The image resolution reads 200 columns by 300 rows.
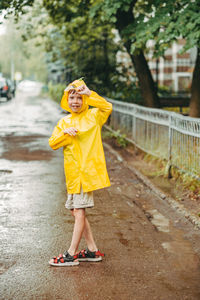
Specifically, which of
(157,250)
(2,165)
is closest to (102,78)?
(2,165)

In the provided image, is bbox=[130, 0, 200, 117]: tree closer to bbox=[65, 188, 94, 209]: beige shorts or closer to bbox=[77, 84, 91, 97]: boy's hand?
bbox=[77, 84, 91, 97]: boy's hand

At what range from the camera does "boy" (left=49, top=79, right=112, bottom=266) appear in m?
4.78

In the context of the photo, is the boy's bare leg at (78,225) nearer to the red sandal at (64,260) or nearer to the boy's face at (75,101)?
the red sandal at (64,260)

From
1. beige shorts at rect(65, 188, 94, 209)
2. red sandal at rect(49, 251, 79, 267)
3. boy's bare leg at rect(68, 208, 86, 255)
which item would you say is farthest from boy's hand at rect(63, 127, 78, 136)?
red sandal at rect(49, 251, 79, 267)

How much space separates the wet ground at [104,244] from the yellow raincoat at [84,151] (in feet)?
2.59

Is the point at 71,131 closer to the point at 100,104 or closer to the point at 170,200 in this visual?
the point at 100,104

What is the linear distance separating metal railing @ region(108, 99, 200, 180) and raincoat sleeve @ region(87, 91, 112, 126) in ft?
9.39

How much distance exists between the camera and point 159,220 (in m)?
6.62

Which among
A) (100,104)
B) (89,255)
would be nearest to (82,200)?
(89,255)

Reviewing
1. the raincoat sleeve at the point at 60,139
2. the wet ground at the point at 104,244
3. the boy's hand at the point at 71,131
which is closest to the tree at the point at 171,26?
the wet ground at the point at 104,244

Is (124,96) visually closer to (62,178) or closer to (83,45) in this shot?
(83,45)

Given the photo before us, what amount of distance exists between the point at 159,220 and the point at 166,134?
10.4 feet

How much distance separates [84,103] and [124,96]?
14259mm

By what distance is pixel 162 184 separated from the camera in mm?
8703
